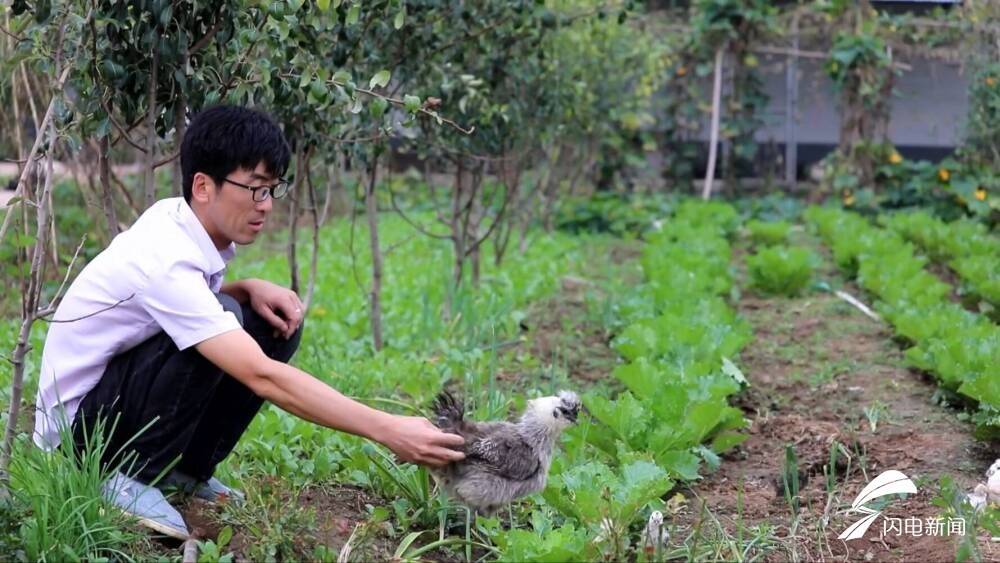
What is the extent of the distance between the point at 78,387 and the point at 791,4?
1399cm

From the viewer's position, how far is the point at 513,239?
11.7 m

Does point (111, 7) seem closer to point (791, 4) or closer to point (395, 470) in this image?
point (395, 470)

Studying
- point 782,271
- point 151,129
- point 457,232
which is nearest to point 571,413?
point 151,129

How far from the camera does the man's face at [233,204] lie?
10.5 ft

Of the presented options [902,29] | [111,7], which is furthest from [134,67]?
[902,29]

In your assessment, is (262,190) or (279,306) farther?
(279,306)

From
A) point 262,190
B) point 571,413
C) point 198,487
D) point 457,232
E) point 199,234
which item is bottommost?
point 198,487

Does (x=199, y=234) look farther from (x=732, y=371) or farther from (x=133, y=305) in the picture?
(x=732, y=371)

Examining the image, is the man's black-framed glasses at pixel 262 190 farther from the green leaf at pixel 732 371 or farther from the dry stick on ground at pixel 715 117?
the dry stick on ground at pixel 715 117

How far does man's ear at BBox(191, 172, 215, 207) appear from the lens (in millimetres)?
3191

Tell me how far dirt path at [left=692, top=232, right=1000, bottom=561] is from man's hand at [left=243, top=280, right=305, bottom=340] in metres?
1.43

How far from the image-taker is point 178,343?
2.97 m

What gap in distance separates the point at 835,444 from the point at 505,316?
3.41 meters

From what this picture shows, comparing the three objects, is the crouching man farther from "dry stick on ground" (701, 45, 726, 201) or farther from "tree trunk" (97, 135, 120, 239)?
→ "dry stick on ground" (701, 45, 726, 201)
